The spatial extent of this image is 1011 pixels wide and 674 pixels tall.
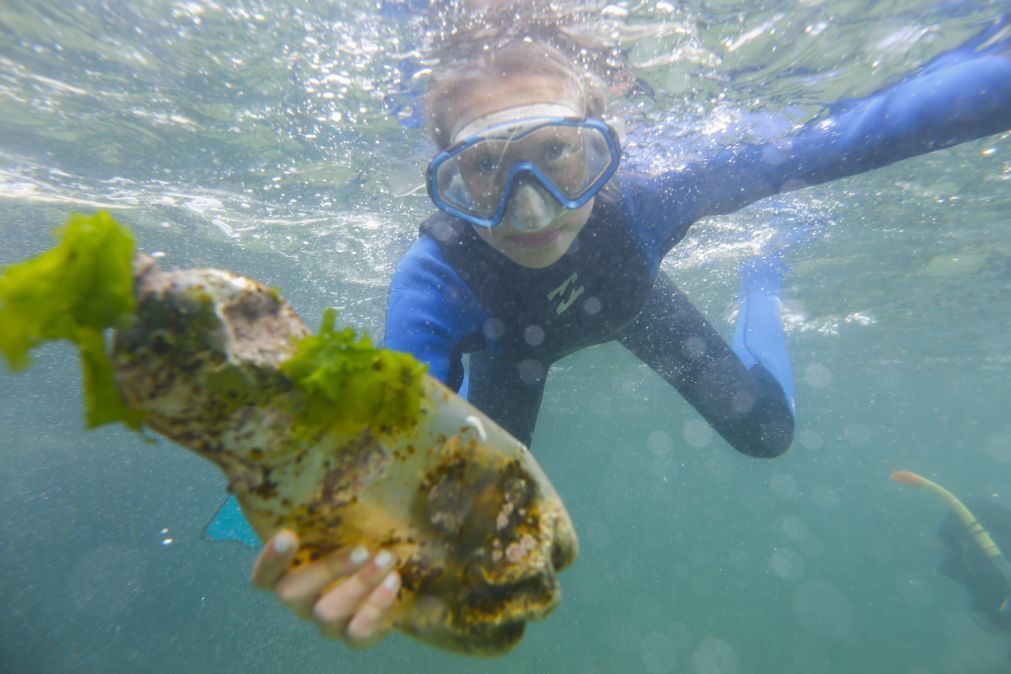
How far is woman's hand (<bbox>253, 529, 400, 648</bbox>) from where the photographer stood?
1624mm

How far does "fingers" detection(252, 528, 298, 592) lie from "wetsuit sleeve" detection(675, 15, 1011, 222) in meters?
5.75

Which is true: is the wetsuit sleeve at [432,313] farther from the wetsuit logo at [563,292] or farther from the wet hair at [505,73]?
the wet hair at [505,73]

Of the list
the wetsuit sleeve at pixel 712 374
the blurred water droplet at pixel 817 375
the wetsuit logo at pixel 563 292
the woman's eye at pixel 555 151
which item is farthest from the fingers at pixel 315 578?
the blurred water droplet at pixel 817 375

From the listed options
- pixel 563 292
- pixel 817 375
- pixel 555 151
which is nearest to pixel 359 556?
pixel 555 151

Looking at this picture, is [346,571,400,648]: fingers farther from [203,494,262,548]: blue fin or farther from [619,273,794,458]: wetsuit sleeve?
[619,273,794,458]: wetsuit sleeve

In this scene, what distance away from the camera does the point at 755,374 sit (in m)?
8.28

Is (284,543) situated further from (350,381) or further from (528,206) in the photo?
(528,206)

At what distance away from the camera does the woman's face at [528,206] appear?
170 inches

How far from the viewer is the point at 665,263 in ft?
55.9

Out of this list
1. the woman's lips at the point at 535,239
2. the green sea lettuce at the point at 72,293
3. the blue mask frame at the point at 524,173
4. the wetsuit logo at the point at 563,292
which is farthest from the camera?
the wetsuit logo at the point at 563,292

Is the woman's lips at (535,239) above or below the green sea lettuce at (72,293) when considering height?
below

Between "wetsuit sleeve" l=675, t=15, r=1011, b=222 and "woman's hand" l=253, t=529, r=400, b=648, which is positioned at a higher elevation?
"wetsuit sleeve" l=675, t=15, r=1011, b=222

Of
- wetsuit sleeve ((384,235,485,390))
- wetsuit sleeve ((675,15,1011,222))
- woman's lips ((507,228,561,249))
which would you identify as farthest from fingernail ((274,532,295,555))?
wetsuit sleeve ((675,15,1011,222))

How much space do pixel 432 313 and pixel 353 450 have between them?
129 inches
